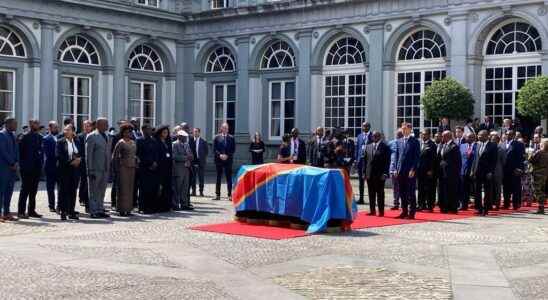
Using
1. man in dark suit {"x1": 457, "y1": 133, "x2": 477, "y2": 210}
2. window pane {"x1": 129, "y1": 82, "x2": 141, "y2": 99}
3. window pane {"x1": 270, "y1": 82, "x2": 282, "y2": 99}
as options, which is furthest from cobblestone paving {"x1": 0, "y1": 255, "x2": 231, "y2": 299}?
window pane {"x1": 129, "y1": 82, "x2": 141, "y2": 99}

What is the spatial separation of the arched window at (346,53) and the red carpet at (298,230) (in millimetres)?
12293

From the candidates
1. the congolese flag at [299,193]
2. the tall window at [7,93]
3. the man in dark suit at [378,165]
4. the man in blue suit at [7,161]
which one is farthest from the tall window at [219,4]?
the congolese flag at [299,193]

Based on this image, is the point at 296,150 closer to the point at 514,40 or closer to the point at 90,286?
the point at 514,40

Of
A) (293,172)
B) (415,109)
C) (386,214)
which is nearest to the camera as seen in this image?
(293,172)

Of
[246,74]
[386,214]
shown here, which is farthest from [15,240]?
[246,74]

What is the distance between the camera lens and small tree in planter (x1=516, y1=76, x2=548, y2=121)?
20.9m

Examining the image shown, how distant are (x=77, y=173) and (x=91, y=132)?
0.82m

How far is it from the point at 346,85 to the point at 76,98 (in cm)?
989

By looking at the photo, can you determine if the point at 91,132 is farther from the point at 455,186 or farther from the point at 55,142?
the point at 455,186

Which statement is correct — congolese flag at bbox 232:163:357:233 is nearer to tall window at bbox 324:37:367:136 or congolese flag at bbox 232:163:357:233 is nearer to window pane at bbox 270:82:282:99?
tall window at bbox 324:37:367:136

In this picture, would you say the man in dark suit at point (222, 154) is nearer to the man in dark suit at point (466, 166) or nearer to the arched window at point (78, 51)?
the man in dark suit at point (466, 166)

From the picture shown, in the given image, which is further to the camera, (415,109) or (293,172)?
(415,109)

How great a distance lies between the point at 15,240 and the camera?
1128cm

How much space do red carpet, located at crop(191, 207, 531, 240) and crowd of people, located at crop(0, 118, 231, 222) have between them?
2.53 meters
